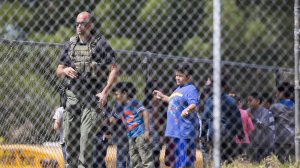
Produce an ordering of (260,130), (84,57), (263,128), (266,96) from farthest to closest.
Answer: (266,96) → (260,130) → (263,128) → (84,57)

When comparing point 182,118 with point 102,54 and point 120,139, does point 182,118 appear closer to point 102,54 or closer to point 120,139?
point 120,139

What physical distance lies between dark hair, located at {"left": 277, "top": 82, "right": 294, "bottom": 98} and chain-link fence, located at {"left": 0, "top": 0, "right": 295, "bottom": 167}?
0.01 metres

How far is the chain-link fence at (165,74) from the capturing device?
26.9 feet

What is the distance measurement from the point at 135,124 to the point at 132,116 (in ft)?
0.33

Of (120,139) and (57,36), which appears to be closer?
(120,139)

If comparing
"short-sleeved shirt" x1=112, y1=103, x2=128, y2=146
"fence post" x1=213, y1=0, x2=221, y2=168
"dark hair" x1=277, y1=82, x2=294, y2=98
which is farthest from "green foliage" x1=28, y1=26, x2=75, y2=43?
"fence post" x1=213, y1=0, x2=221, y2=168

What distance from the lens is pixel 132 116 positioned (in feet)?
30.1

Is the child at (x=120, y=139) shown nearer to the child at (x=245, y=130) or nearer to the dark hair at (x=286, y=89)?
the child at (x=245, y=130)

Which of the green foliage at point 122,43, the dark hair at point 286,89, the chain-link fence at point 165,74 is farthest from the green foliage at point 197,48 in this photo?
the dark hair at point 286,89

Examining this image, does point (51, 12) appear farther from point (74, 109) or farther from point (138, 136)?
point (74, 109)

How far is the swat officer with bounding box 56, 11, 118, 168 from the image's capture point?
701 cm

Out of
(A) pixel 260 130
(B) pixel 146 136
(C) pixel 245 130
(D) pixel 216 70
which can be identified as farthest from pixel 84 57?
(A) pixel 260 130

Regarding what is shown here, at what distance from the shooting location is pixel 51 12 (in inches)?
457

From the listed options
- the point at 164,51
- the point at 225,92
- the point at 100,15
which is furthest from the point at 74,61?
the point at 164,51
